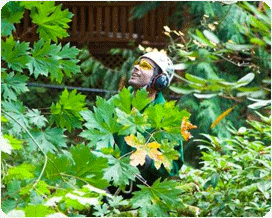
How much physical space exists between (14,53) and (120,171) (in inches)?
19.0

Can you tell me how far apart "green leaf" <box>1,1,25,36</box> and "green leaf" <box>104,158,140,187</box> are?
505 millimetres

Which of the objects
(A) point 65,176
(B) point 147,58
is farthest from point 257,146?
(A) point 65,176

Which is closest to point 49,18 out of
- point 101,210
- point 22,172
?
point 22,172

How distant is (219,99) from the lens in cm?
851

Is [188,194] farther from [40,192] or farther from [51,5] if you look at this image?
[40,192]

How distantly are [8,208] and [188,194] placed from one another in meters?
2.43

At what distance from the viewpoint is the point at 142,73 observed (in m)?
4.05

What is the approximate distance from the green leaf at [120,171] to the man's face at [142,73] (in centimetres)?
159

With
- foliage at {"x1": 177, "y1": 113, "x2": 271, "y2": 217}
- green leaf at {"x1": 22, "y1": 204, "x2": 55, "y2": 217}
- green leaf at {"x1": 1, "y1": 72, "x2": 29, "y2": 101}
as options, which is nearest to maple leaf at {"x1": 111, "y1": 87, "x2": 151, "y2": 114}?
green leaf at {"x1": 1, "y1": 72, "x2": 29, "y2": 101}

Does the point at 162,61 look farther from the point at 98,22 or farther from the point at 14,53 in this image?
the point at 98,22

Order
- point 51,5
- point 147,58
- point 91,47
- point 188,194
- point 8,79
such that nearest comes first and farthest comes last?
point 51,5 < point 8,79 < point 147,58 < point 188,194 < point 91,47

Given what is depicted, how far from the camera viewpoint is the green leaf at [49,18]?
2.40m

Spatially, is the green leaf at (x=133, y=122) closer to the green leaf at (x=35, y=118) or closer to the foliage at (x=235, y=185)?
the green leaf at (x=35, y=118)

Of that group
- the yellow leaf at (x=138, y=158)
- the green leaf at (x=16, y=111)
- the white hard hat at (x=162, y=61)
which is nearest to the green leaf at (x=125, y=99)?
the yellow leaf at (x=138, y=158)
